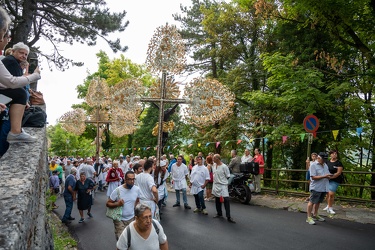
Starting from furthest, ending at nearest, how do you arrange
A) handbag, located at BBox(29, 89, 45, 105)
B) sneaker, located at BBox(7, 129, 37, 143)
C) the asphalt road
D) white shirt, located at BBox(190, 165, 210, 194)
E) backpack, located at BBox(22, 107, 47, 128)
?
1. white shirt, located at BBox(190, 165, 210, 194)
2. the asphalt road
3. handbag, located at BBox(29, 89, 45, 105)
4. backpack, located at BBox(22, 107, 47, 128)
5. sneaker, located at BBox(7, 129, 37, 143)

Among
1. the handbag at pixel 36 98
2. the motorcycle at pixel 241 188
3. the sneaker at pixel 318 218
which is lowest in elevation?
the sneaker at pixel 318 218

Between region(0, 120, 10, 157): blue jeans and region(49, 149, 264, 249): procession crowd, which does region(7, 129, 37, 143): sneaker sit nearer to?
region(0, 120, 10, 157): blue jeans

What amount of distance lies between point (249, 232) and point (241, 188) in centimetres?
410

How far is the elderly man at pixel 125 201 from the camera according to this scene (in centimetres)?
568

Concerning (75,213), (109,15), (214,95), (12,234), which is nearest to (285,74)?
(214,95)

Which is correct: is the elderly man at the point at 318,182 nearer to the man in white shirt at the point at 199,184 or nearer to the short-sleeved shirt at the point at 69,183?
the man in white shirt at the point at 199,184

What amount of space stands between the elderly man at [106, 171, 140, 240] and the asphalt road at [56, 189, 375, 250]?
1439 millimetres

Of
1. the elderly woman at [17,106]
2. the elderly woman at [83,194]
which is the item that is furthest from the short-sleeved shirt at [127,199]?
the elderly woman at [83,194]

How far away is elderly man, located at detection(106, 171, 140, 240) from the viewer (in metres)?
5.68

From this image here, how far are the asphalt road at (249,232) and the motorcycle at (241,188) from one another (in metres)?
1.22

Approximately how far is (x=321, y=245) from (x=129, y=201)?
409cm

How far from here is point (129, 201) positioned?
18.9 ft

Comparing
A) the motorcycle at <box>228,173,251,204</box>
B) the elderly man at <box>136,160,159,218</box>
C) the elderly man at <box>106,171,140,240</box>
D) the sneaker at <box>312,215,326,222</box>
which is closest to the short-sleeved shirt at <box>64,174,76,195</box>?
the elderly man at <box>136,160,159,218</box>

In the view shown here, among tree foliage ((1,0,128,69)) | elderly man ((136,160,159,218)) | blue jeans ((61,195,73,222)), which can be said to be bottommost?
blue jeans ((61,195,73,222))
